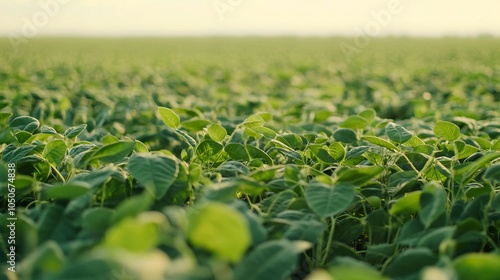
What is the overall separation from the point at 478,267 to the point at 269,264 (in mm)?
348

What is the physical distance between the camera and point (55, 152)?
155cm

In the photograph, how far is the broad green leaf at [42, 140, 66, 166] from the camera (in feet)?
5.06

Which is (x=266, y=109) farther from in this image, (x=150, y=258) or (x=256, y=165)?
(x=150, y=258)

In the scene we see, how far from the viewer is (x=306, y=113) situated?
11.9 ft

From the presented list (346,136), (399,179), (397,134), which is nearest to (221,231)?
(399,179)

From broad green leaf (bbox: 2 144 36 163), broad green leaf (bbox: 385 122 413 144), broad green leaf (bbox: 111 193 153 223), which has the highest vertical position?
broad green leaf (bbox: 111 193 153 223)

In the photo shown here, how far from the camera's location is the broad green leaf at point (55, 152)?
154 centimetres

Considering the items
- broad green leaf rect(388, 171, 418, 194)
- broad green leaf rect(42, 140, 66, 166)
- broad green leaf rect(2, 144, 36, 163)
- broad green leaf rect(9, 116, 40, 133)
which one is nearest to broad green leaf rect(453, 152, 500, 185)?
broad green leaf rect(388, 171, 418, 194)

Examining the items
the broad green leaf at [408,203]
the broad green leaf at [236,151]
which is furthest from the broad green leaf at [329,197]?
the broad green leaf at [236,151]

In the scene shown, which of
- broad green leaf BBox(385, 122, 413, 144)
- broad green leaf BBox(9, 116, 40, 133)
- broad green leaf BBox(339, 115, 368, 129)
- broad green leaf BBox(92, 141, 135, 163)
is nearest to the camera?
broad green leaf BBox(92, 141, 135, 163)

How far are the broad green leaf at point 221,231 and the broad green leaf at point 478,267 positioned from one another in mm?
366

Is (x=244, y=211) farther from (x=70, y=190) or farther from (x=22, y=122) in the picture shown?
(x=22, y=122)

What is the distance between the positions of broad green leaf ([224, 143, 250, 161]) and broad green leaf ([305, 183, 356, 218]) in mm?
441

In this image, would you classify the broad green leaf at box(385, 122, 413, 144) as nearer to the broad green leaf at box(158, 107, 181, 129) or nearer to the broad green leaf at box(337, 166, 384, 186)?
the broad green leaf at box(337, 166, 384, 186)
